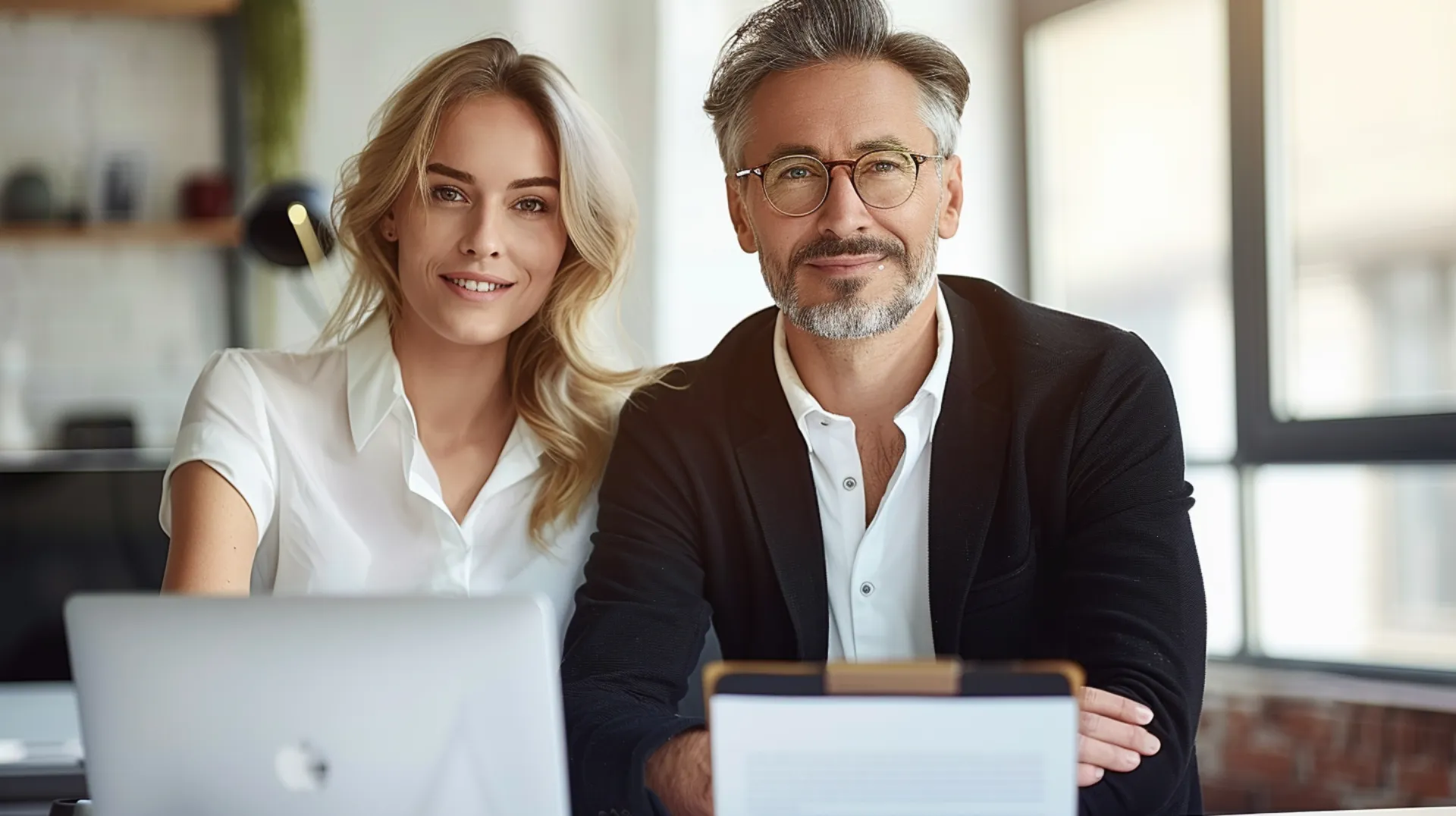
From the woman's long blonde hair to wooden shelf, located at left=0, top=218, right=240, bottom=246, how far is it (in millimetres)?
2261

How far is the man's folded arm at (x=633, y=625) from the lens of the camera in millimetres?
1596

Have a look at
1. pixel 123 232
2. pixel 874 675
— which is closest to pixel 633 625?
pixel 874 675

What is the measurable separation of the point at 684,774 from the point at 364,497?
30.4 inches

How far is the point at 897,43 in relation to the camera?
2.03m

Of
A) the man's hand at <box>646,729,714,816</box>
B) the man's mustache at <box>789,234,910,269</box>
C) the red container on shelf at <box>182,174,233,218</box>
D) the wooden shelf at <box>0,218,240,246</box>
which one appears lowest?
the man's hand at <box>646,729,714,816</box>

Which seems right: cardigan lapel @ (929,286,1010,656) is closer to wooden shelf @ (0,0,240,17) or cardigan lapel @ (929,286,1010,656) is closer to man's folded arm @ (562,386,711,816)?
man's folded arm @ (562,386,711,816)

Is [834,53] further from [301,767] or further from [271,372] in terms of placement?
[301,767]

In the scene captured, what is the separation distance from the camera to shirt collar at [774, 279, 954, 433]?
195 centimetres

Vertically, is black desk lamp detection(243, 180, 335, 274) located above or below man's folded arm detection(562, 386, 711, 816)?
above

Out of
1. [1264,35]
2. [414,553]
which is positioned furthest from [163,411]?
[1264,35]

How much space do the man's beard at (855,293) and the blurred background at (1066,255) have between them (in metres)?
0.80

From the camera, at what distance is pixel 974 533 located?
6.13 feet

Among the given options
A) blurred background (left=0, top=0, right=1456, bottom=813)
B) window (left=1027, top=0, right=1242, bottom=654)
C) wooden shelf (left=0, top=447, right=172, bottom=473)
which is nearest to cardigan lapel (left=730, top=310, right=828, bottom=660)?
blurred background (left=0, top=0, right=1456, bottom=813)

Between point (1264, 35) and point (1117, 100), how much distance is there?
0.57 meters
